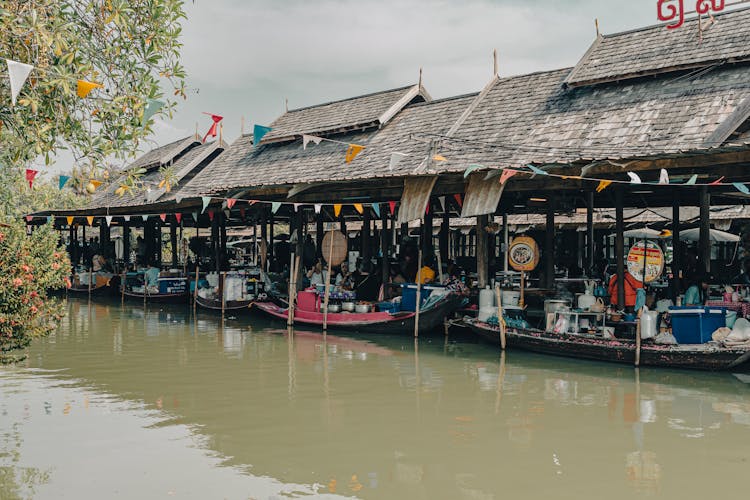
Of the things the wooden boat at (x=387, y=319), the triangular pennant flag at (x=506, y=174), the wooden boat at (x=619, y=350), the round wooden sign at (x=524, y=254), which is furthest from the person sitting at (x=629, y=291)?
the wooden boat at (x=387, y=319)

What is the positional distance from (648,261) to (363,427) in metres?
6.21

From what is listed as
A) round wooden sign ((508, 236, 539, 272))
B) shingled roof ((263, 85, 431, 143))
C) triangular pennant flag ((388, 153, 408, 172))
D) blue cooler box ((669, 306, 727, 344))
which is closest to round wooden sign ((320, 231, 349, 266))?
shingled roof ((263, 85, 431, 143))

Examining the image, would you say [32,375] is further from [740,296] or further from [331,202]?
[740,296]

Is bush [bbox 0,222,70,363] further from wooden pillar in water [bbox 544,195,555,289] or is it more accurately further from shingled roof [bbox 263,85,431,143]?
shingled roof [bbox 263,85,431,143]

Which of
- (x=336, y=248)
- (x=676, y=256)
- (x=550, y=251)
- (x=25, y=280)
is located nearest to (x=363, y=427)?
(x=25, y=280)

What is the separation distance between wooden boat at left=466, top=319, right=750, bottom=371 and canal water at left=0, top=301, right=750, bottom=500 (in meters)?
0.18

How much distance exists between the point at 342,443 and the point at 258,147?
1430 cm

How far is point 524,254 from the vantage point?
12734mm

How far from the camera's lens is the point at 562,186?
11.9 m

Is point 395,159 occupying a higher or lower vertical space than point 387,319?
higher

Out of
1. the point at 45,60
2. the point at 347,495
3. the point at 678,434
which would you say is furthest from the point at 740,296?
the point at 45,60

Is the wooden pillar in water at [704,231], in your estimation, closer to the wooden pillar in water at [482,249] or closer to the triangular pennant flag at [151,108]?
the wooden pillar in water at [482,249]

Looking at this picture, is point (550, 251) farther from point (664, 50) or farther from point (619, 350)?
point (664, 50)

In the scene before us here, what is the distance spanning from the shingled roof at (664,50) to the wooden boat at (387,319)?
4979 mm
